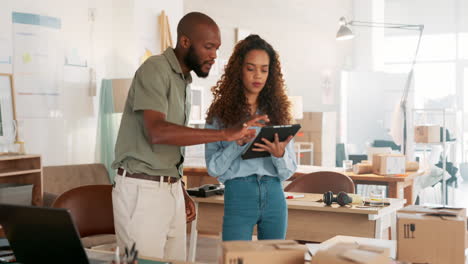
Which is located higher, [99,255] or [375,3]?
[375,3]

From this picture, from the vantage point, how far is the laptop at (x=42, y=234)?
63.7 inches

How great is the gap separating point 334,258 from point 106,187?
1.73m

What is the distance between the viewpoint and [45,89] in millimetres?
5652

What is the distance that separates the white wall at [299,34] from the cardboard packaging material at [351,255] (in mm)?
6250

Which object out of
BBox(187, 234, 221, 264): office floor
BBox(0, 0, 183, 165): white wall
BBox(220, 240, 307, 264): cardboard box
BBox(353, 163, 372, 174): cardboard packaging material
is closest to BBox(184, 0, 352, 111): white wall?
BBox(0, 0, 183, 165): white wall

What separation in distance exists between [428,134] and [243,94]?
502 cm

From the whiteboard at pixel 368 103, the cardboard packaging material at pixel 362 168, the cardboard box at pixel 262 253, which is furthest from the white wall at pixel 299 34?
the cardboard box at pixel 262 253

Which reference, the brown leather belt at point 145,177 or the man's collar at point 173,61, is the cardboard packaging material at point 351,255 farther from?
the man's collar at point 173,61

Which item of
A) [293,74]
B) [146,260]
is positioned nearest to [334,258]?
[146,260]

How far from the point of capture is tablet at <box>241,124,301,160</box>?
253 centimetres

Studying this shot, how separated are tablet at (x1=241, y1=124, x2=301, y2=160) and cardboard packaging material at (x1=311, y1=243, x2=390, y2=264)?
962mm

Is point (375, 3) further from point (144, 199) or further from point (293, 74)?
point (144, 199)

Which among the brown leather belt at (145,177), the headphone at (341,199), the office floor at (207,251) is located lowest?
the office floor at (207,251)

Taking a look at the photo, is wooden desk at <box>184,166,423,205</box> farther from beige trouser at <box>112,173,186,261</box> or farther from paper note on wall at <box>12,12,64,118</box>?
beige trouser at <box>112,173,186,261</box>
